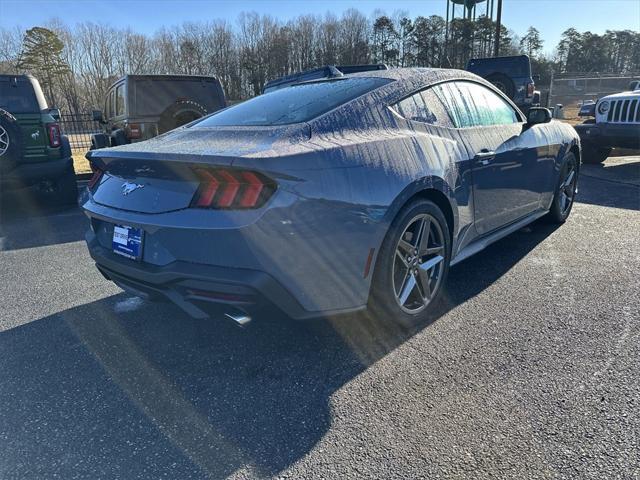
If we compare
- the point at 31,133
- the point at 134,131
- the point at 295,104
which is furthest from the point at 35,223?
the point at 295,104

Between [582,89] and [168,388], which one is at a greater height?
[168,388]

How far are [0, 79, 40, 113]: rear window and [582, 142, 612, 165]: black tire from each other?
384 inches

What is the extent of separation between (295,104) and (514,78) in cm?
1117

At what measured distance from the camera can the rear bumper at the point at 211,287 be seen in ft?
6.79

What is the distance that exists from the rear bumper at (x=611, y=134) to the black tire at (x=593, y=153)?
23 cm

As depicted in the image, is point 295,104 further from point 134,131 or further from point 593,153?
point 593,153

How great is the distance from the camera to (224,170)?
2080mm

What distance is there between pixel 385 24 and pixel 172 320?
204 feet

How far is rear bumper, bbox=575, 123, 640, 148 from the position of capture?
325 inches

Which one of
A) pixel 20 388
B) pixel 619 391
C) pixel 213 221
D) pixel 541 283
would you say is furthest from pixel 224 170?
pixel 541 283

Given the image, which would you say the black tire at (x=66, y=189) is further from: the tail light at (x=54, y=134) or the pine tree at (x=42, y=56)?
the pine tree at (x=42, y=56)

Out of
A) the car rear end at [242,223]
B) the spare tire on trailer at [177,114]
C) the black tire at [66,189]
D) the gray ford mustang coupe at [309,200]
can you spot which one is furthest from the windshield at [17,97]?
the car rear end at [242,223]

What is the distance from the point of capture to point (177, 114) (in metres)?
8.09

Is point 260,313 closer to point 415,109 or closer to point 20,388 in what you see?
point 20,388
